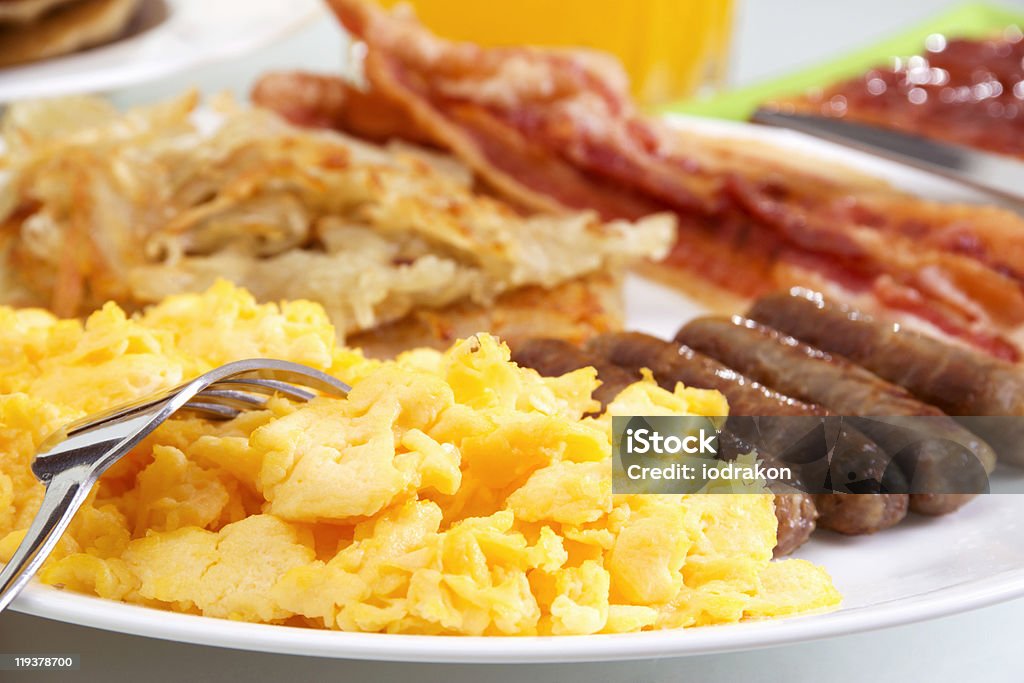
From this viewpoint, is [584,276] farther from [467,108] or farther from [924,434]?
[924,434]

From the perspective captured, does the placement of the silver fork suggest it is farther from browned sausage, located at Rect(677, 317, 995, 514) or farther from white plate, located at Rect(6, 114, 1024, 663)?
browned sausage, located at Rect(677, 317, 995, 514)

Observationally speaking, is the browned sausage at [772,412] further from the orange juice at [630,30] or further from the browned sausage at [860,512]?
the orange juice at [630,30]

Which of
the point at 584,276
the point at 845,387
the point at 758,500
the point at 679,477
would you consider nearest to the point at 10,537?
the point at 679,477

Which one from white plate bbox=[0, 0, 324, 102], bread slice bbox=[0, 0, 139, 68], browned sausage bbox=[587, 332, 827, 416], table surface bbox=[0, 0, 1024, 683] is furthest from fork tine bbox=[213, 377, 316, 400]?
bread slice bbox=[0, 0, 139, 68]

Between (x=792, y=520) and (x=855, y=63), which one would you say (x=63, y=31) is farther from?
(x=792, y=520)

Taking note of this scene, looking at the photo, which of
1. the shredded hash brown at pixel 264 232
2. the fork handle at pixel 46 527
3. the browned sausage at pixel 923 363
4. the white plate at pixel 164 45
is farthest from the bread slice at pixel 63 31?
the fork handle at pixel 46 527
